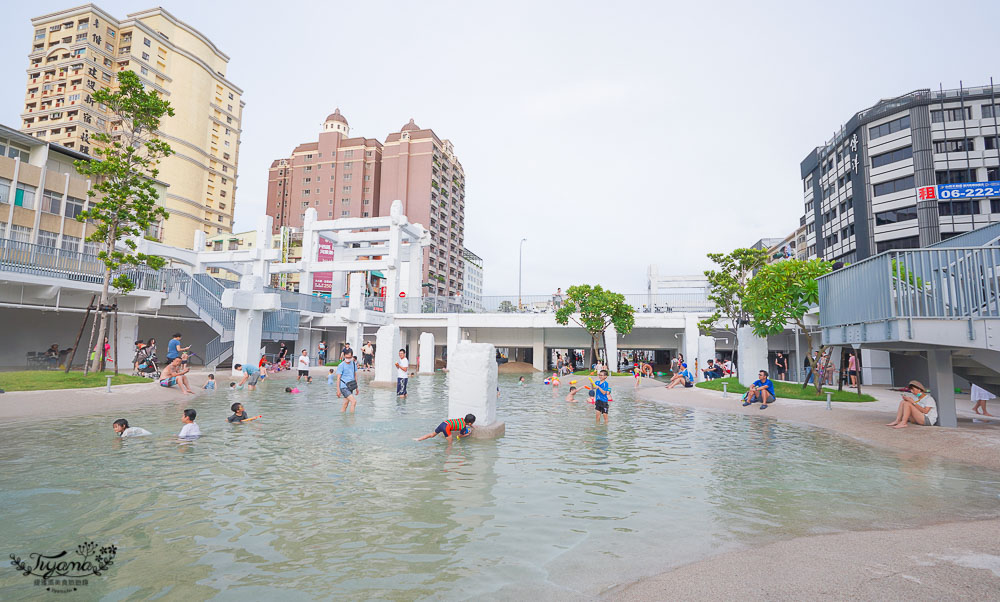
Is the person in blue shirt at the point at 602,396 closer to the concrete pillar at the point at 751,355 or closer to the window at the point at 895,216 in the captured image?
→ the concrete pillar at the point at 751,355

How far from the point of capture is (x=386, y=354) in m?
24.4

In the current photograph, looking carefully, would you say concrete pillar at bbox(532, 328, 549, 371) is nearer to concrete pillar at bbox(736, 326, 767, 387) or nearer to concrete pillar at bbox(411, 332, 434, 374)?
concrete pillar at bbox(411, 332, 434, 374)

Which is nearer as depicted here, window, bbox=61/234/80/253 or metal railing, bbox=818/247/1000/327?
metal railing, bbox=818/247/1000/327

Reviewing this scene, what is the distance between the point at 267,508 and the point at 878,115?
55.9 meters

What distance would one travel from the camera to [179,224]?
199 ft

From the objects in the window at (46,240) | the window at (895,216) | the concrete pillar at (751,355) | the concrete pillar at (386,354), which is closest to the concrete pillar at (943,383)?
the concrete pillar at (751,355)

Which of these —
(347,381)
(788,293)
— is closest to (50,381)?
(347,381)

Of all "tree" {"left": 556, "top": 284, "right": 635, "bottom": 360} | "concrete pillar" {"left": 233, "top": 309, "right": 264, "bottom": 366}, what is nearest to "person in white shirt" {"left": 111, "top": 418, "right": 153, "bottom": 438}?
"concrete pillar" {"left": 233, "top": 309, "right": 264, "bottom": 366}

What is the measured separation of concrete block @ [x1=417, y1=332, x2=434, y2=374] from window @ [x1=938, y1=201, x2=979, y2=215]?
1677 inches

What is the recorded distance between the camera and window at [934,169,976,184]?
38.9m

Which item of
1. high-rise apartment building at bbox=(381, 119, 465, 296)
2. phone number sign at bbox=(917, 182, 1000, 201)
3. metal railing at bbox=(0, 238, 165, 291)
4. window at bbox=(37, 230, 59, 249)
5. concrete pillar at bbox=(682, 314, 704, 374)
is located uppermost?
high-rise apartment building at bbox=(381, 119, 465, 296)

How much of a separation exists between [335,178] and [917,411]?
86108 millimetres

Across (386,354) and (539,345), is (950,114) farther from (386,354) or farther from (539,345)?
(386,354)

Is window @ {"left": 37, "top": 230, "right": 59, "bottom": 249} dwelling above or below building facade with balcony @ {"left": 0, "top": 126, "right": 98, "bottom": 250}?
below
